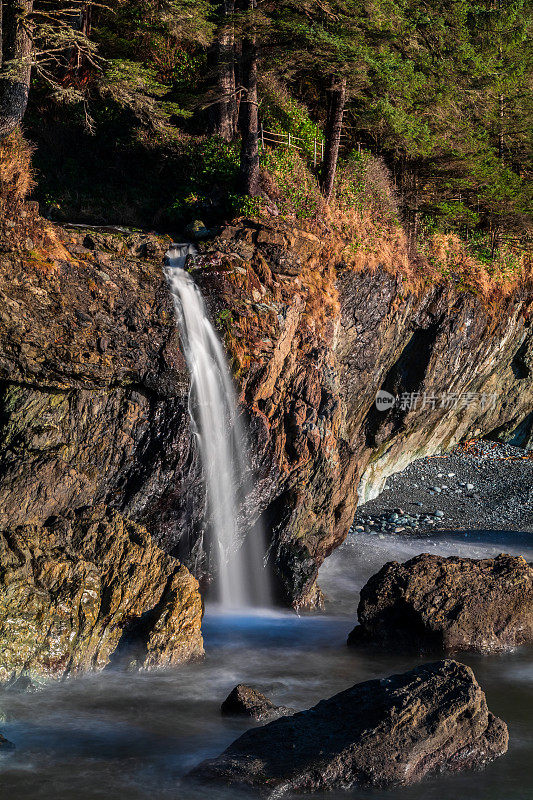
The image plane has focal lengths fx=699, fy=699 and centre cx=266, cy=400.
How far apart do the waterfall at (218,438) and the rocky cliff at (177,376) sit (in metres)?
0.26

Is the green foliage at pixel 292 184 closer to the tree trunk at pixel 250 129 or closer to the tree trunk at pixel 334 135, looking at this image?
the tree trunk at pixel 334 135

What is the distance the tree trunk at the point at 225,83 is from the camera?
17.0 metres

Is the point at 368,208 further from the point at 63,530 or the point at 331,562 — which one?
the point at 63,530

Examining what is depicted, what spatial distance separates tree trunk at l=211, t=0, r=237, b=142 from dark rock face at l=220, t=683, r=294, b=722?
43.4ft

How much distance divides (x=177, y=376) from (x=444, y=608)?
19.5 ft

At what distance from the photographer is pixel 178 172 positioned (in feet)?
62.4

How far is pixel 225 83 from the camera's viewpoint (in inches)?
746

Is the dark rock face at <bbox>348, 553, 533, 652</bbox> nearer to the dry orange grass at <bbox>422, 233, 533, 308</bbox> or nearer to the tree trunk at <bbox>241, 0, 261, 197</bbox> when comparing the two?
the tree trunk at <bbox>241, 0, 261, 197</bbox>

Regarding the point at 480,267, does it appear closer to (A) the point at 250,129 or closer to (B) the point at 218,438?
(A) the point at 250,129

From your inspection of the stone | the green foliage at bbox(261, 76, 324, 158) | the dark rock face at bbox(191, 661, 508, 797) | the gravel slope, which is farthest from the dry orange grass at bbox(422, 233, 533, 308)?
the dark rock face at bbox(191, 661, 508, 797)

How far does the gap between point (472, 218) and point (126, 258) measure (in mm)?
13254

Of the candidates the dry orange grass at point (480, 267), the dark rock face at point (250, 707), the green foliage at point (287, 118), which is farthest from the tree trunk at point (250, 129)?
the dark rock face at point (250, 707)

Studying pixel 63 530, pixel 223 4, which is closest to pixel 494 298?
pixel 223 4

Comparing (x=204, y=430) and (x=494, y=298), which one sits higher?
Answer: (x=494, y=298)
